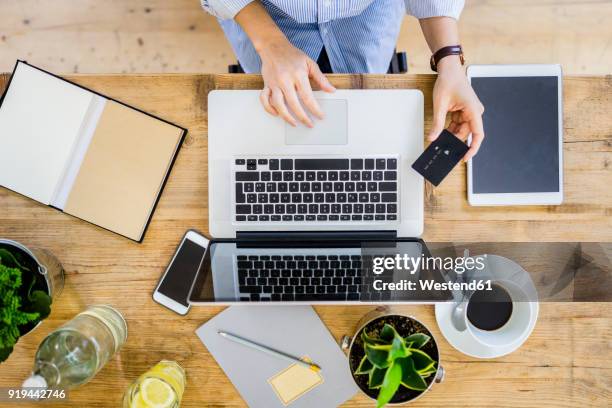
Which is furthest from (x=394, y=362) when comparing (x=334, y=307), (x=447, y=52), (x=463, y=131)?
(x=447, y=52)

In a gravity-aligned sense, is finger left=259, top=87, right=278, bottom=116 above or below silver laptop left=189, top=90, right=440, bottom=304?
above

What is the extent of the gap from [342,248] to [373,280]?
0.27ft

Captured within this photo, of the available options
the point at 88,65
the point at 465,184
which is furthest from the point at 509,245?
the point at 88,65

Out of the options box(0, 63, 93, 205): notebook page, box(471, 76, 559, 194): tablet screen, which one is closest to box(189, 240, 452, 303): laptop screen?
box(471, 76, 559, 194): tablet screen

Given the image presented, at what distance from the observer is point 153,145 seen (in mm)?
879

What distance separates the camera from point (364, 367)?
2.55 feet

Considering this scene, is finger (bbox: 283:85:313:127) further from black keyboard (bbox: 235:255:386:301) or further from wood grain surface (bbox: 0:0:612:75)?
wood grain surface (bbox: 0:0:612:75)

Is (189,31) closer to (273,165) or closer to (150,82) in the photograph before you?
(150,82)

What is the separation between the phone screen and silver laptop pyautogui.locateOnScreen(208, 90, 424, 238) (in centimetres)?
10

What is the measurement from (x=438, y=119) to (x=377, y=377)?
460 mm

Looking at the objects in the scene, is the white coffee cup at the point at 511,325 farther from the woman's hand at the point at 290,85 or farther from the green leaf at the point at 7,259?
the green leaf at the point at 7,259

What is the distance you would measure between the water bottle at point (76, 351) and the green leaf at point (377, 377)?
46cm

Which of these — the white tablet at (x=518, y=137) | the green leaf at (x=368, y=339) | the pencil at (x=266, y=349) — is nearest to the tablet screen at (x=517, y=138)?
the white tablet at (x=518, y=137)

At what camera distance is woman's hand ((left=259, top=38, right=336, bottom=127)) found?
83 cm
